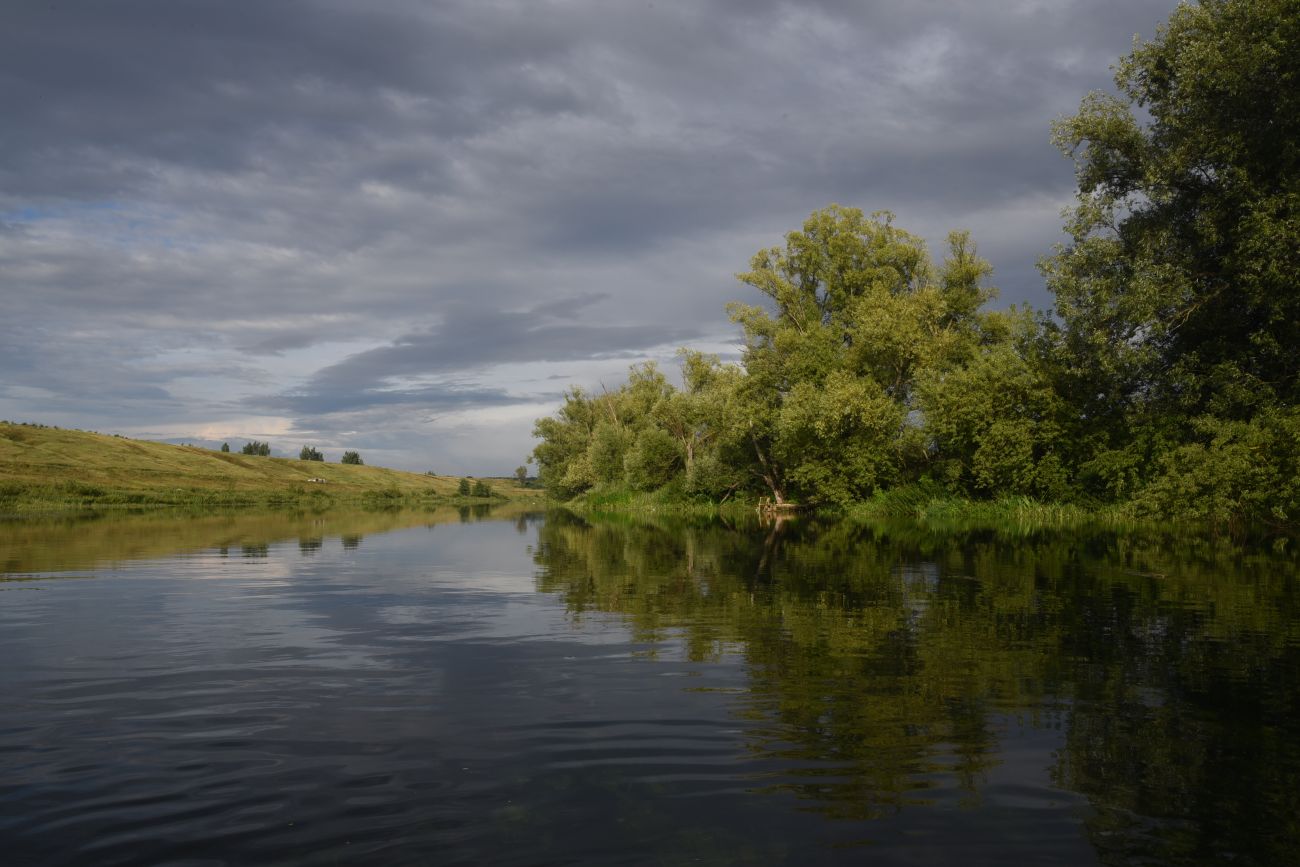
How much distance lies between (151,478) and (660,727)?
113m

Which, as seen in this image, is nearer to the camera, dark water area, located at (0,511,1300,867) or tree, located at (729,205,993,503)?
dark water area, located at (0,511,1300,867)

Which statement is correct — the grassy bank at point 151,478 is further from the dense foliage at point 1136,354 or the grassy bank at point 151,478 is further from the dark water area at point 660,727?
the dark water area at point 660,727

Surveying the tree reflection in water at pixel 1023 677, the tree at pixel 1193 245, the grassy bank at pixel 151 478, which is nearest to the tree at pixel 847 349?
the tree at pixel 1193 245

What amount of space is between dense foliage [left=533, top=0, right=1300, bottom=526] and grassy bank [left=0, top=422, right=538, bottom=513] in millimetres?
65698

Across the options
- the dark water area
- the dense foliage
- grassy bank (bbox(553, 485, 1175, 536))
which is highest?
the dense foliage

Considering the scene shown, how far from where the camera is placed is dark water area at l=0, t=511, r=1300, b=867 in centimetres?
543

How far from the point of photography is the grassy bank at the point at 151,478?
81375mm

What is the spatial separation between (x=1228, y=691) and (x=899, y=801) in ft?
18.0

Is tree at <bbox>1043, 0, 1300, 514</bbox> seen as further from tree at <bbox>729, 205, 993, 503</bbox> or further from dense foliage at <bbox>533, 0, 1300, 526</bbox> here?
tree at <bbox>729, 205, 993, 503</bbox>

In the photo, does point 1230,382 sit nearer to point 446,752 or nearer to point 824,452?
point 824,452

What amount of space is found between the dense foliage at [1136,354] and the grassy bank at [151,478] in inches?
2587

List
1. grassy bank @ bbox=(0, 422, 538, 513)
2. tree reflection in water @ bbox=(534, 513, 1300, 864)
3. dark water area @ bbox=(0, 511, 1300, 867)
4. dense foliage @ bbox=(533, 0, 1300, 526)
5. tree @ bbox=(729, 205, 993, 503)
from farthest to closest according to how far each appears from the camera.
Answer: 1. grassy bank @ bbox=(0, 422, 538, 513)
2. tree @ bbox=(729, 205, 993, 503)
3. dense foliage @ bbox=(533, 0, 1300, 526)
4. tree reflection in water @ bbox=(534, 513, 1300, 864)
5. dark water area @ bbox=(0, 511, 1300, 867)

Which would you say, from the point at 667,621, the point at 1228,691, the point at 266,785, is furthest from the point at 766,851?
the point at 667,621

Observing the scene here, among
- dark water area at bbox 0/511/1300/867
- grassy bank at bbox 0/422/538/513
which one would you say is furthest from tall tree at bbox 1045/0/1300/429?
grassy bank at bbox 0/422/538/513
